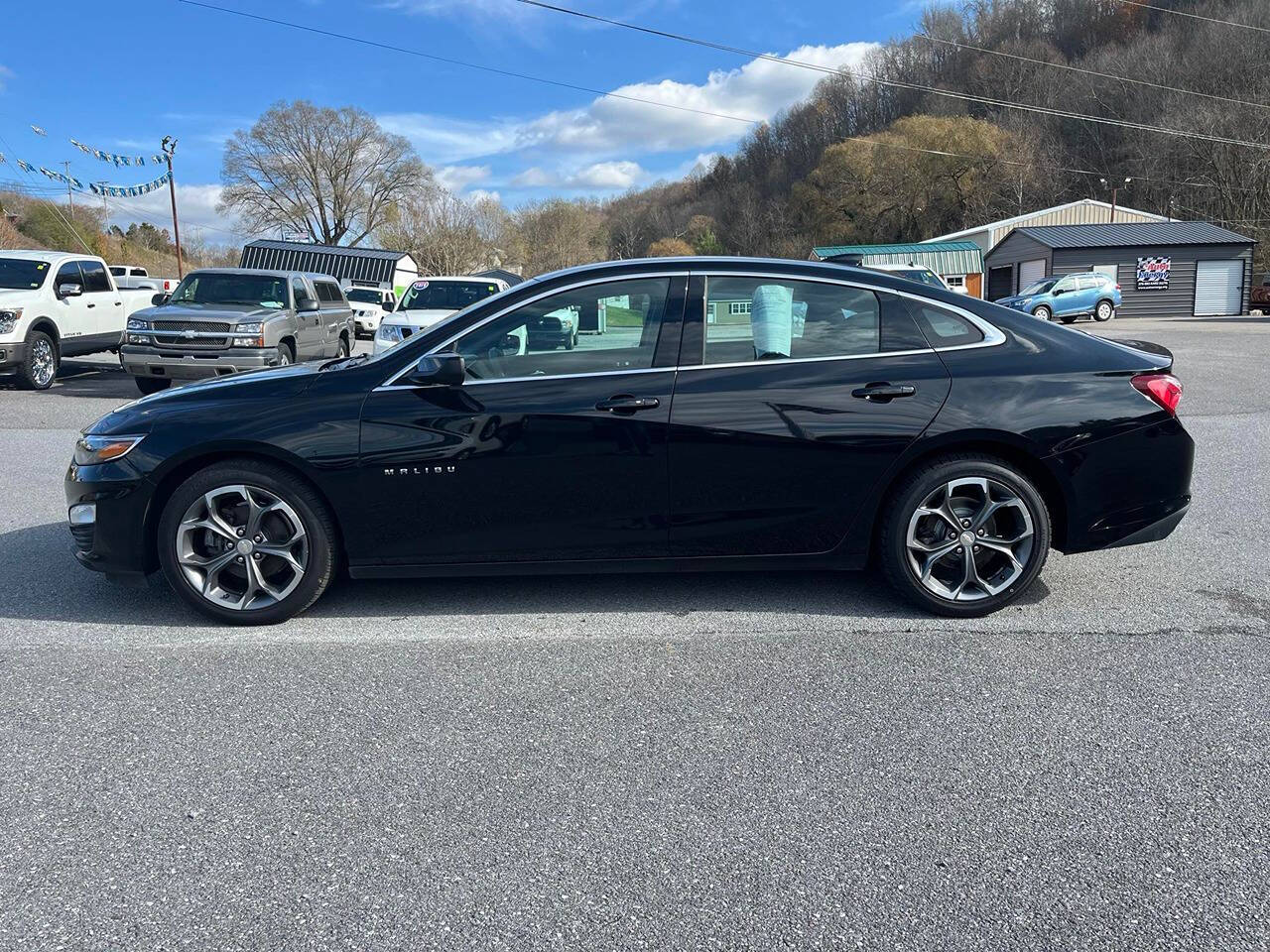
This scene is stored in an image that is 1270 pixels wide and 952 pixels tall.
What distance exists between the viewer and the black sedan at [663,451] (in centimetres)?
420

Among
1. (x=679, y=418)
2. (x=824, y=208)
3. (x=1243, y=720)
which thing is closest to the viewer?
(x=1243, y=720)

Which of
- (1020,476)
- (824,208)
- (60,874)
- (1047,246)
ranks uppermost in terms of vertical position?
(824,208)

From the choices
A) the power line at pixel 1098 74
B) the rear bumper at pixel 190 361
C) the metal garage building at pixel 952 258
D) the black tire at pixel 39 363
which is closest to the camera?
the rear bumper at pixel 190 361

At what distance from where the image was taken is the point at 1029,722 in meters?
3.34

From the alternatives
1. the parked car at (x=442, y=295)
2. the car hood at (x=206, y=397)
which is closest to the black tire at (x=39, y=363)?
the parked car at (x=442, y=295)

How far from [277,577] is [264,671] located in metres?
0.65

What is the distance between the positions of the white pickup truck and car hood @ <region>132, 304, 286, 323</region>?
2050 millimetres

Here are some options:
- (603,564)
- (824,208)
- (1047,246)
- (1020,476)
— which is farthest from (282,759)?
(824,208)

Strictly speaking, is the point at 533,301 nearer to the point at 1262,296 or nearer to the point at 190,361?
the point at 190,361

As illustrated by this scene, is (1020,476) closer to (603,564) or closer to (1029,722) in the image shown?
(1029,722)

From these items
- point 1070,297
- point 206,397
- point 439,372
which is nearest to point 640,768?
point 439,372

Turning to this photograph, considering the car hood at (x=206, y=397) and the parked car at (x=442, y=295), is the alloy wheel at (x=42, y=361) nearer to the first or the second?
the parked car at (x=442, y=295)

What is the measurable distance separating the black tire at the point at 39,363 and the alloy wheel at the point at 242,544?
1169 cm

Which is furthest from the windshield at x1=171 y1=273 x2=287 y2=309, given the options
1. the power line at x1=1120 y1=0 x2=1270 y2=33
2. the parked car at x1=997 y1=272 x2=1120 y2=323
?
the power line at x1=1120 y1=0 x2=1270 y2=33
